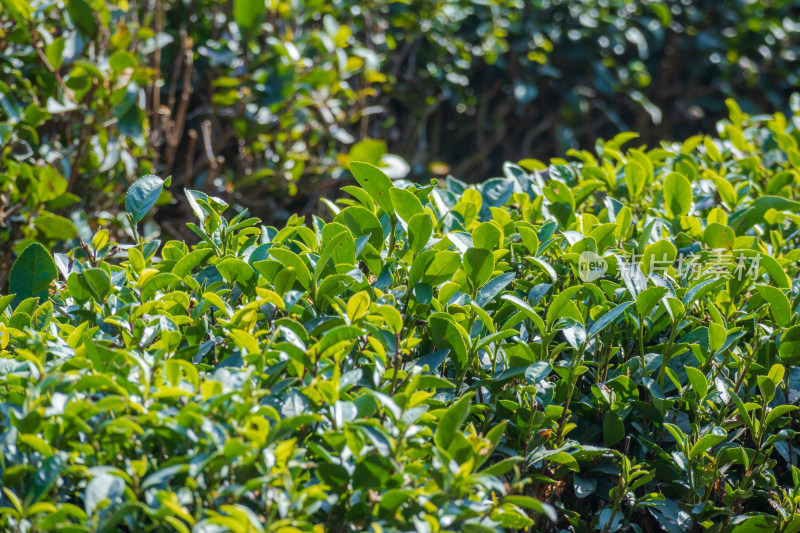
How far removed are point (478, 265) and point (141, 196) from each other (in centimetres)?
77

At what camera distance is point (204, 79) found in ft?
13.3

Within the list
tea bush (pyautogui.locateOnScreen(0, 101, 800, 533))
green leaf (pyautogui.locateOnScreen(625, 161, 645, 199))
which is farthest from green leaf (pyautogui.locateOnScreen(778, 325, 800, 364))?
green leaf (pyautogui.locateOnScreen(625, 161, 645, 199))

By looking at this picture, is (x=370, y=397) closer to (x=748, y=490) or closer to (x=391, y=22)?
(x=748, y=490)

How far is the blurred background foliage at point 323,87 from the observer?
318 cm

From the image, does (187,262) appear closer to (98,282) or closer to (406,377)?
(98,282)

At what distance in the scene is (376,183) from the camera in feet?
5.76

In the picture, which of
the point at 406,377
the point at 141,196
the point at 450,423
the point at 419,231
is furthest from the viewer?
the point at 141,196

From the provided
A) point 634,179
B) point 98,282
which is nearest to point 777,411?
point 634,179

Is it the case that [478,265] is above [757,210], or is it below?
above

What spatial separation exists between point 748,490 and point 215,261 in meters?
1.20

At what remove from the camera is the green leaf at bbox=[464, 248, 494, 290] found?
165 cm

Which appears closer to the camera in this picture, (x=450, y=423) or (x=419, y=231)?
(x=450, y=423)

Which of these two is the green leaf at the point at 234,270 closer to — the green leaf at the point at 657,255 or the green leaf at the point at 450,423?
the green leaf at the point at 450,423

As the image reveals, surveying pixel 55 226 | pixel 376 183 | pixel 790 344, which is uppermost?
pixel 376 183
